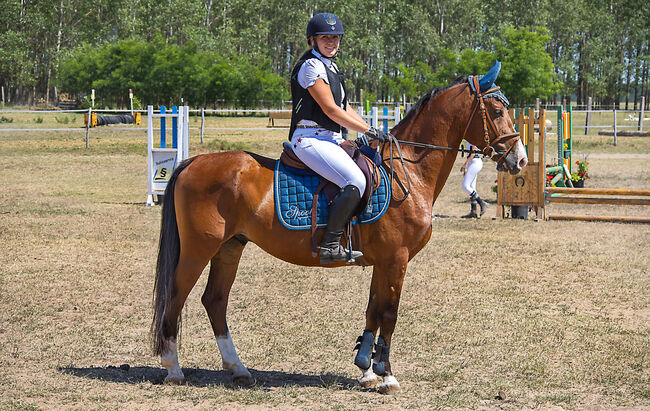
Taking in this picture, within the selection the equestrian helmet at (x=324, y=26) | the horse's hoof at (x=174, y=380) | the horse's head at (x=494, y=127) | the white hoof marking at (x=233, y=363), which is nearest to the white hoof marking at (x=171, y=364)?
the horse's hoof at (x=174, y=380)

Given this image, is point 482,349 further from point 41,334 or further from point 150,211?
point 150,211

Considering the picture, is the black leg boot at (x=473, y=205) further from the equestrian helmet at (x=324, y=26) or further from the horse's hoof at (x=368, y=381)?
the equestrian helmet at (x=324, y=26)

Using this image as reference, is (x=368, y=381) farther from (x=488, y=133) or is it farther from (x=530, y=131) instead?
(x=530, y=131)

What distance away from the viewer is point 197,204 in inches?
213

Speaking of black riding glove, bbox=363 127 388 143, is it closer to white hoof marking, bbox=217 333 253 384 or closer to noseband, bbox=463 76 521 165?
noseband, bbox=463 76 521 165

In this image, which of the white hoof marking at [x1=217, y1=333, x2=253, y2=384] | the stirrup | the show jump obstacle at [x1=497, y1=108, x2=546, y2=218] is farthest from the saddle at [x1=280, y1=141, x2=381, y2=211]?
the show jump obstacle at [x1=497, y1=108, x2=546, y2=218]

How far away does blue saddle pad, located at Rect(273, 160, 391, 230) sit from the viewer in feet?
17.4

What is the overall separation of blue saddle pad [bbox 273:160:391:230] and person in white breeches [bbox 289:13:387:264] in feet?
0.41

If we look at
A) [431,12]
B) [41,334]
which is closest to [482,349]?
[41,334]

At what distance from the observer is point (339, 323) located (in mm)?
7113

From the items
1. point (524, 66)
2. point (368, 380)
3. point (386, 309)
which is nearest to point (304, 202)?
point (386, 309)

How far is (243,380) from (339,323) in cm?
185

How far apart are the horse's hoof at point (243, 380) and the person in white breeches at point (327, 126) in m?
1.02

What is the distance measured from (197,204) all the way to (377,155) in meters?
1.35
